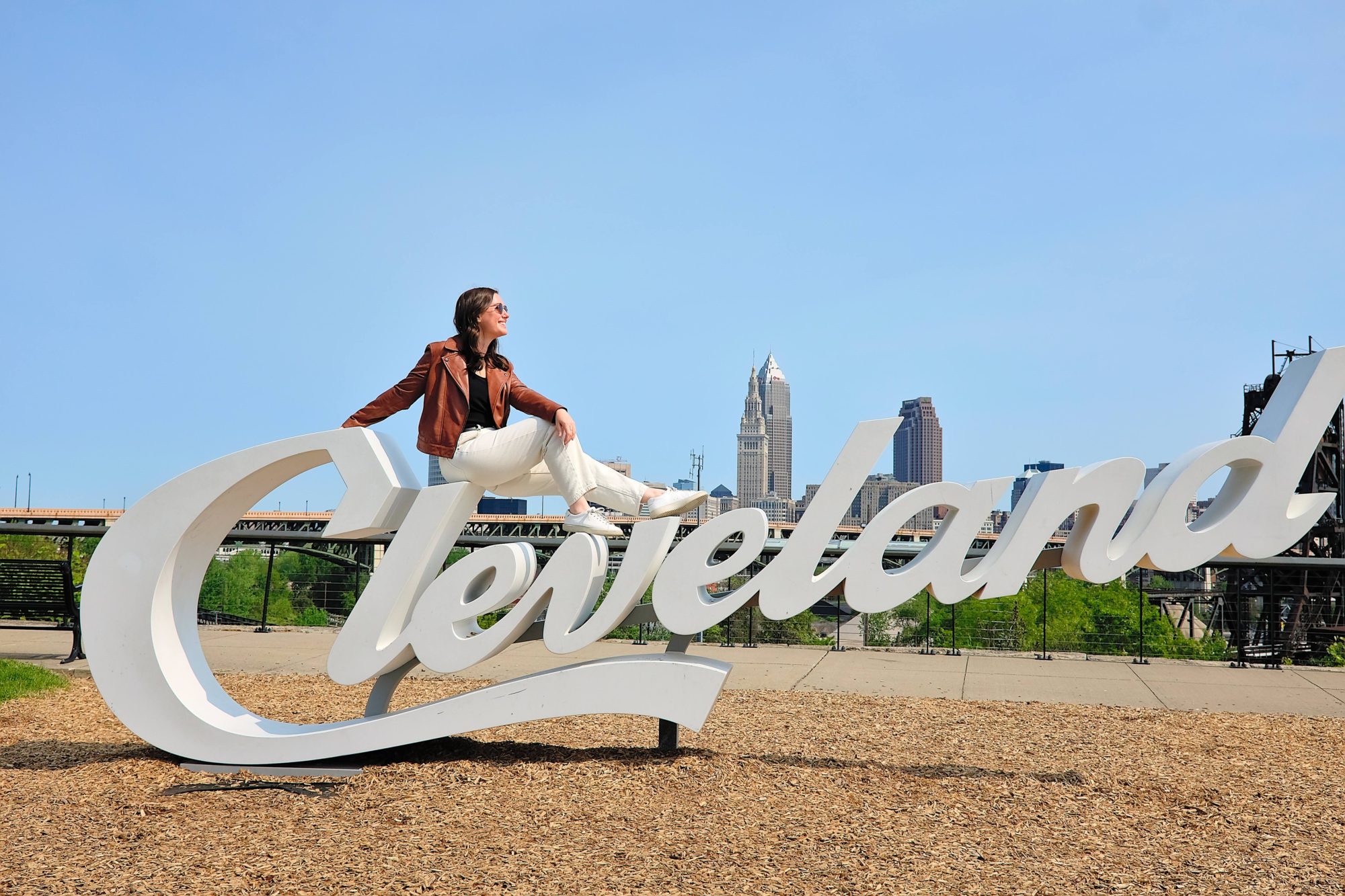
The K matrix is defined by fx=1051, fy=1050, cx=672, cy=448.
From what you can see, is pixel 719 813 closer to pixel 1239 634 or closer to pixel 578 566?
pixel 578 566

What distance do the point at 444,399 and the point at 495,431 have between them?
1.08 ft

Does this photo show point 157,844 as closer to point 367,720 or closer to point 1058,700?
point 367,720

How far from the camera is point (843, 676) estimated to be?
9.18 metres

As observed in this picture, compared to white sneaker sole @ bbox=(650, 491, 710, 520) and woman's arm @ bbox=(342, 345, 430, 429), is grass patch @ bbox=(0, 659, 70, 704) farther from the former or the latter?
white sneaker sole @ bbox=(650, 491, 710, 520)

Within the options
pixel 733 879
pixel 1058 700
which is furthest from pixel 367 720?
pixel 1058 700

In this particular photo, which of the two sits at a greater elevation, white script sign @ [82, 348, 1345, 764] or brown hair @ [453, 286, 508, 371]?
brown hair @ [453, 286, 508, 371]

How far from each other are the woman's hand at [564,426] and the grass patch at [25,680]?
16.0 ft

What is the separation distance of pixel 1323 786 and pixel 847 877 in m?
3.18

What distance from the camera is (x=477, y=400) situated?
19.6 ft

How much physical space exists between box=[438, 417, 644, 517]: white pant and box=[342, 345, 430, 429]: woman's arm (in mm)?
408

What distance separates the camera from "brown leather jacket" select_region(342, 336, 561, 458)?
5820mm

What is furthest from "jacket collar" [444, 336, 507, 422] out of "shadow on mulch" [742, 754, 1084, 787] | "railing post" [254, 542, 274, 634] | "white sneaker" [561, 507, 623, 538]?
"railing post" [254, 542, 274, 634]

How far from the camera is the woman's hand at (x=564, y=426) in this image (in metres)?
5.81

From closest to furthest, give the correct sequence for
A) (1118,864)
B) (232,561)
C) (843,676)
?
(1118,864), (843,676), (232,561)
